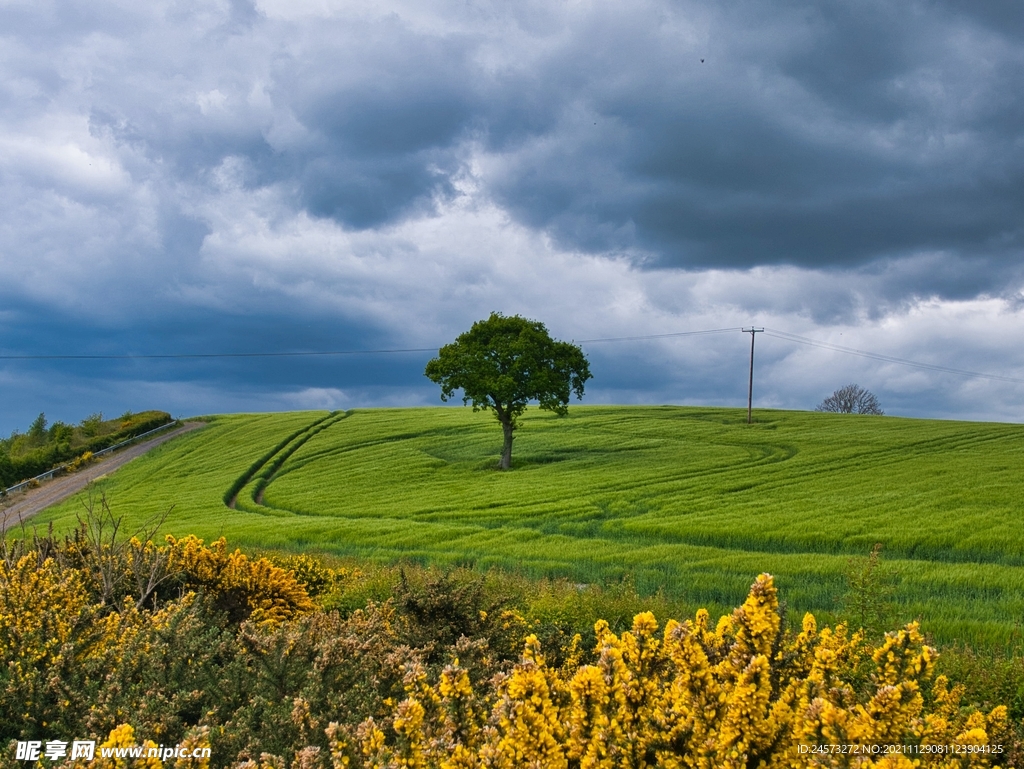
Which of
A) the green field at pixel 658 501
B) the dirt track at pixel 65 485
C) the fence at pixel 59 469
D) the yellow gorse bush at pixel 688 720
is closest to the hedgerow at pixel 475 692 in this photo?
the yellow gorse bush at pixel 688 720

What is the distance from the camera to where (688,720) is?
3.47m

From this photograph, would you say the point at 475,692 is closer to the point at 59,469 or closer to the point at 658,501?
the point at 658,501

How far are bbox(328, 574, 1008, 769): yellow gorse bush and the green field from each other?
9.21 meters

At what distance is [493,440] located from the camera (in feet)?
171

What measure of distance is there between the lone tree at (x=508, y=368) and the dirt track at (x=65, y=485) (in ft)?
69.1

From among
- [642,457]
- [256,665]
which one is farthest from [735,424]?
[256,665]

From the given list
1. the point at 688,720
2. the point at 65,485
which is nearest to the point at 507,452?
the point at 65,485

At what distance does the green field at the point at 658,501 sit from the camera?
1633 cm

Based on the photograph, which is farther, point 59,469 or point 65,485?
point 59,469

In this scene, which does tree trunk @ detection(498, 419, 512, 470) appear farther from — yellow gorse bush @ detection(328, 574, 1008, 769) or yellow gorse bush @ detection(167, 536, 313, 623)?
yellow gorse bush @ detection(328, 574, 1008, 769)

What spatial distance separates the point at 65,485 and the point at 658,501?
46.6m

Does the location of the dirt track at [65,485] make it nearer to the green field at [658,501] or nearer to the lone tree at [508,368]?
the green field at [658,501]

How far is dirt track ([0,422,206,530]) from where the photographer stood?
4500 centimetres

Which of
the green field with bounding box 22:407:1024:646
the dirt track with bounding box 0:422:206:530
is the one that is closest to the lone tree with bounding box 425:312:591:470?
the green field with bounding box 22:407:1024:646
